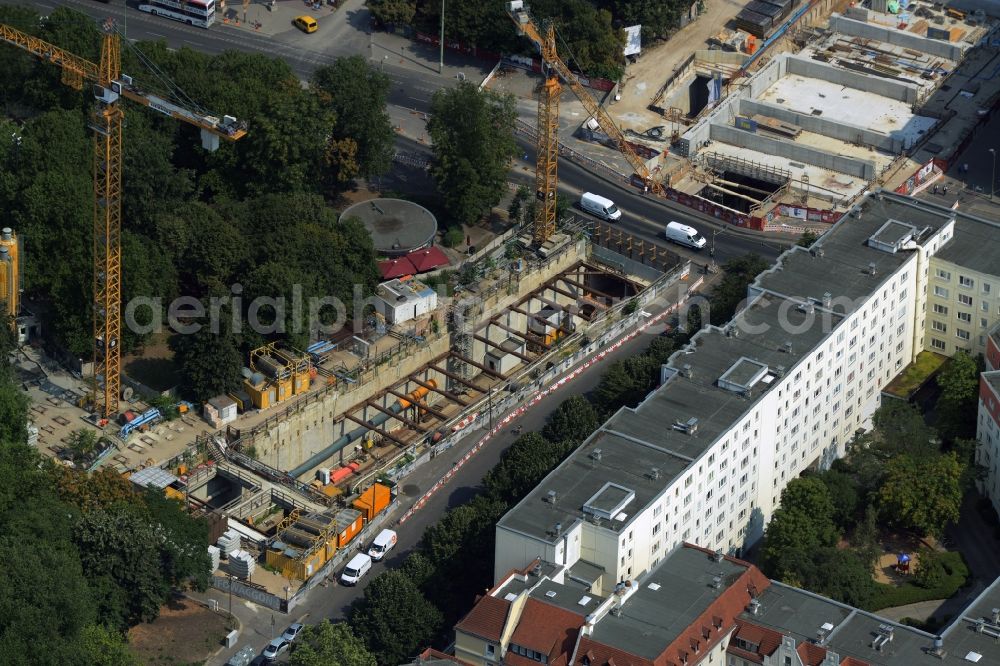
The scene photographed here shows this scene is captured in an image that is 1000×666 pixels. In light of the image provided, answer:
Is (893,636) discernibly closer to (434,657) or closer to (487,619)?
(487,619)

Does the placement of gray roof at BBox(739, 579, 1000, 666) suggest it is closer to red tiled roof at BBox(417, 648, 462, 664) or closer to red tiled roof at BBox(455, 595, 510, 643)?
red tiled roof at BBox(455, 595, 510, 643)

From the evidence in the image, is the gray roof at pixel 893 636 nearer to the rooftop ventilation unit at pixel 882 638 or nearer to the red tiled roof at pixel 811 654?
the rooftop ventilation unit at pixel 882 638

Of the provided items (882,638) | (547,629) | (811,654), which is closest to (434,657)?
(547,629)

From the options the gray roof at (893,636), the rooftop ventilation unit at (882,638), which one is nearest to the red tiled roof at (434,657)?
the gray roof at (893,636)

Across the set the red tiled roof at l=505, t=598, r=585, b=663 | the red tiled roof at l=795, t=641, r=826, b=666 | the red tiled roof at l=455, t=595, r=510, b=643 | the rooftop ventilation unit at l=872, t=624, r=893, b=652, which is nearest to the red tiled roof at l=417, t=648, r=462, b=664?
the red tiled roof at l=455, t=595, r=510, b=643

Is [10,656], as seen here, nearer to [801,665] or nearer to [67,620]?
[67,620]

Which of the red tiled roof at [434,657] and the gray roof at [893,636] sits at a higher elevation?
the gray roof at [893,636]
